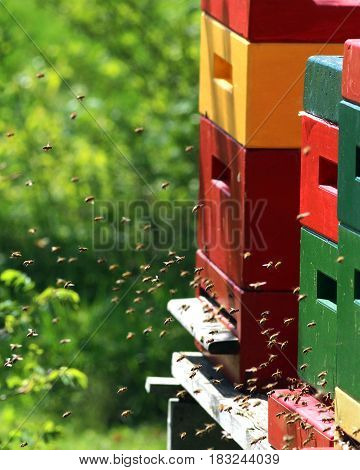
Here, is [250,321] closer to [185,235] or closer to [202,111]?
[202,111]

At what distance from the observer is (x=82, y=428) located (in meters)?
6.93

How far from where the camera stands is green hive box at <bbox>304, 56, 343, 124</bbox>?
333 centimetres

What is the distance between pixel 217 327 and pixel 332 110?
50.4 inches

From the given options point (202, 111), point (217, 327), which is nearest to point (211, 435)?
point (217, 327)

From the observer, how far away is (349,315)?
3.18 metres

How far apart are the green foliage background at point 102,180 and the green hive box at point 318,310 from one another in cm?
332

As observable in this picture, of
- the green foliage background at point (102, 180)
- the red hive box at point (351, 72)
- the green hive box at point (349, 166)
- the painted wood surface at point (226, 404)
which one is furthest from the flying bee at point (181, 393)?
the green foliage background at point (102, 180)

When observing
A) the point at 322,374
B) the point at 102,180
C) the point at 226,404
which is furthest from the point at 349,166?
the point at 102,180

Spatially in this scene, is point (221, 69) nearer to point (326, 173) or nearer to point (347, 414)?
point (326, 173)

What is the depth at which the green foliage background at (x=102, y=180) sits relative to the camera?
7.04 metres

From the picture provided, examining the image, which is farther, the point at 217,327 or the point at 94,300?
the point at 94,300

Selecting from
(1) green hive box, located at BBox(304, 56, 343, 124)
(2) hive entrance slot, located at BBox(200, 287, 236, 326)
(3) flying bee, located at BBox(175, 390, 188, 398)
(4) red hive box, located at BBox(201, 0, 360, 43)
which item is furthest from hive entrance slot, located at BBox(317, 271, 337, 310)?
(3) flying bee, located at BBox(175, 390, 188, 398)

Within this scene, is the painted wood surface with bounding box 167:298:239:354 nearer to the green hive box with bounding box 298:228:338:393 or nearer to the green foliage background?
the green hive box with bounding box 298:228:338:393

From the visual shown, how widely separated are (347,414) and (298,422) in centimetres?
32
